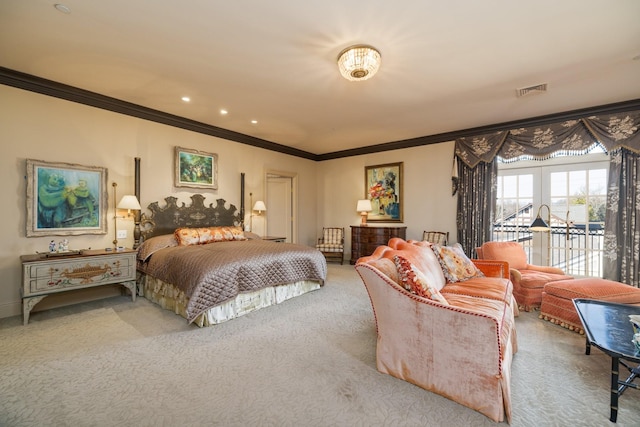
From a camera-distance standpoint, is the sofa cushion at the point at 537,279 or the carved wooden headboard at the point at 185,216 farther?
the carved wooden headboard at the point at 185,216

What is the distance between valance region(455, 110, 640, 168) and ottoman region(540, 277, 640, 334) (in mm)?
2277

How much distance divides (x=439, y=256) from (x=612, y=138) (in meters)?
3.39

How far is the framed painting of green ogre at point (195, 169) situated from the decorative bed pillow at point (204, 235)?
0.93 m

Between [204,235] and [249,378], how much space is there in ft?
9.39

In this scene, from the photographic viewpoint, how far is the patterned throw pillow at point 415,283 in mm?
1864

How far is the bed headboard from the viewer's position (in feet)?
14.1

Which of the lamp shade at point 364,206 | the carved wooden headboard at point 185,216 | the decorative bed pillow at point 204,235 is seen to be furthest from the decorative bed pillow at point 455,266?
the carved wooden headboard at point 185,216

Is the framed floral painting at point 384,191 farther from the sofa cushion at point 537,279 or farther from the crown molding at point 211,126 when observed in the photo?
the sofa cushion at point 537,279

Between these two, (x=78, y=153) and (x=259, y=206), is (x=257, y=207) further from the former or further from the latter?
(x=78, y=153)

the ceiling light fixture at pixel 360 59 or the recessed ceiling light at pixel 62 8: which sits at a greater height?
the recessed ceiling light at pixel 62 8

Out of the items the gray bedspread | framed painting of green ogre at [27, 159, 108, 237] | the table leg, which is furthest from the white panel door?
the table leg

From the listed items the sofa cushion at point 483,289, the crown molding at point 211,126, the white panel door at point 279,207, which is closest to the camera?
the sofa cushion at point 483,289

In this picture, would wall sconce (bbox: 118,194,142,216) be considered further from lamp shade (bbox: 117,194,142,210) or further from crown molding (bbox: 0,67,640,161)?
crown molding (bbox: 0,67,640,161)

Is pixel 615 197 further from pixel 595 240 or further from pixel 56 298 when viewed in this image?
pixel 56 298
